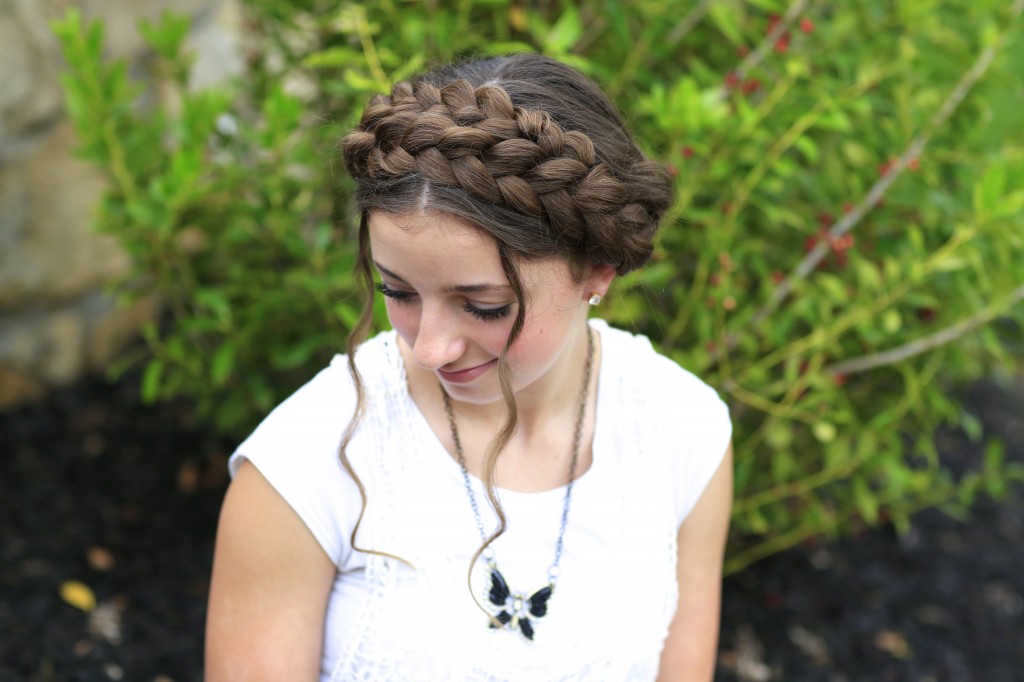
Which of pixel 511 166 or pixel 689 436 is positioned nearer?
pixel 511 166

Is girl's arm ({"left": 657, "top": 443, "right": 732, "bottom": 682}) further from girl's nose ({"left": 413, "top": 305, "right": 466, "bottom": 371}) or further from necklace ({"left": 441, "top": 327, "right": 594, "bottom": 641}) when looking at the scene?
girl's nose ({"left": 413, "top": 305, "right": 466, "bottom": 371})

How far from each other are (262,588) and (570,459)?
0.55 metres

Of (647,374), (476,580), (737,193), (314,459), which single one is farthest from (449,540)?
(737,193)

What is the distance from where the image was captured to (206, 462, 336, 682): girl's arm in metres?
1.47

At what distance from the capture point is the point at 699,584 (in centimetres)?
181

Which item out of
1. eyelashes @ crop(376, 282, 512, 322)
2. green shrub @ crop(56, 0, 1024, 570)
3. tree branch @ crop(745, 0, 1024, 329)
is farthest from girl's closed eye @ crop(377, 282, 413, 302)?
tree branch @ crop(745, 0, 1024, 329)

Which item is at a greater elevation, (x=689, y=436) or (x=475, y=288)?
(x=475, y=288)

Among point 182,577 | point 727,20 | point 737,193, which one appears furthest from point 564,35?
point 182,577

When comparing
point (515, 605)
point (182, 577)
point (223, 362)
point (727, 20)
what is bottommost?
point (182, 577)

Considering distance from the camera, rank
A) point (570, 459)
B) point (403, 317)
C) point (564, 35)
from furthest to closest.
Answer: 1. point (564, 35)
2. point (570, 459)
3. point (403, 317)

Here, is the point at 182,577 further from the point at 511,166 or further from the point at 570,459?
the point at 511,166

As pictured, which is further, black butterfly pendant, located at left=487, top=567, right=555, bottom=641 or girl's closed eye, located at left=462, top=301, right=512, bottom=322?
black butterfly pendant, located at left=487, top=567, right=555, bottom=641

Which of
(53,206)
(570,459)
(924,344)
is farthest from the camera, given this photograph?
(53,206)

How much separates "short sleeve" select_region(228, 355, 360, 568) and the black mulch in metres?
1.01
